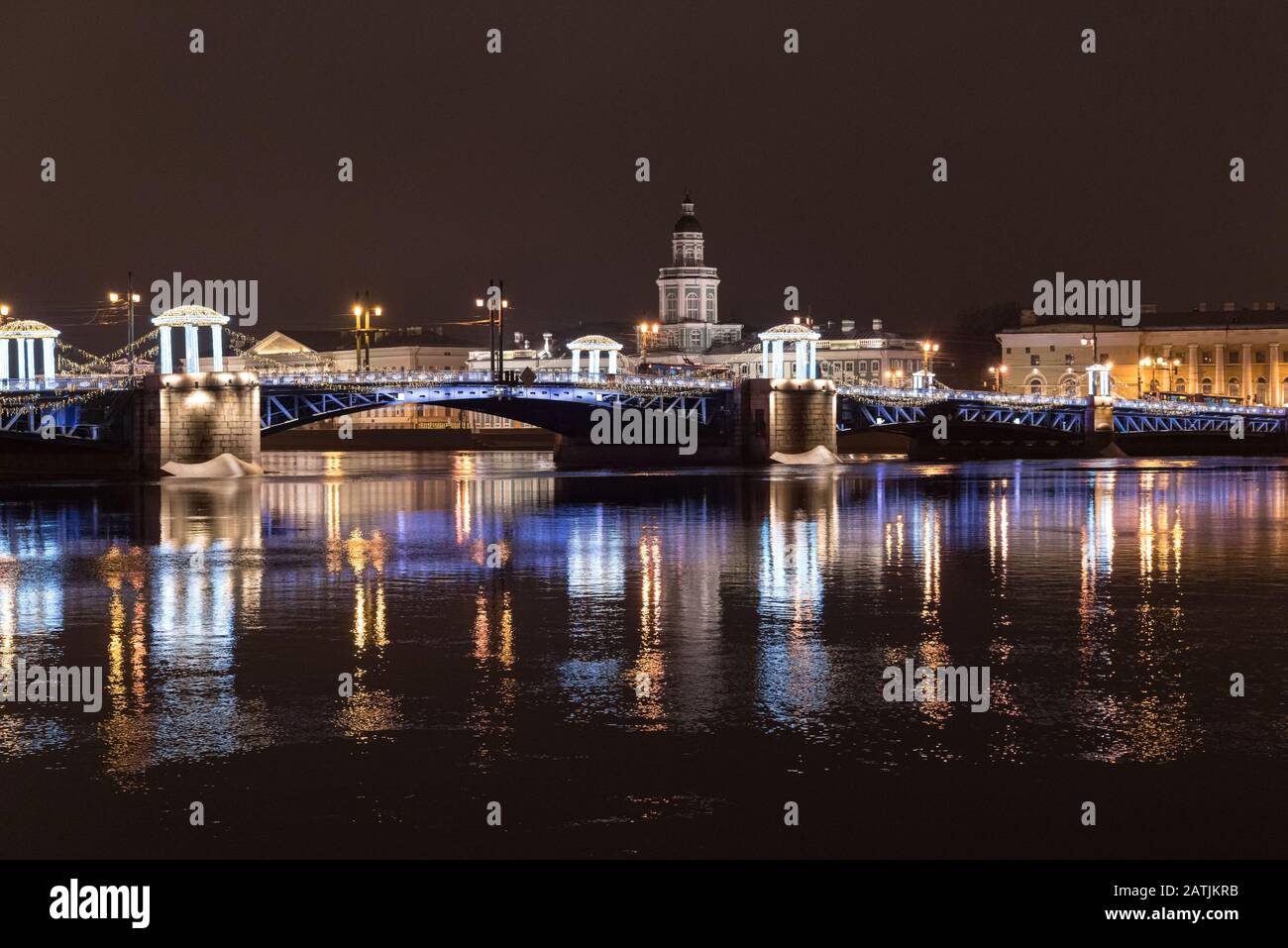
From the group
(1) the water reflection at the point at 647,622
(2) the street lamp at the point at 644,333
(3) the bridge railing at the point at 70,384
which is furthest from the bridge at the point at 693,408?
(1) the water reflection at the point at 647,622

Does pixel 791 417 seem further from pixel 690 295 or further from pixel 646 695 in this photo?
pixel 690 295

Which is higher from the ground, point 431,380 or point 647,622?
point 431,380

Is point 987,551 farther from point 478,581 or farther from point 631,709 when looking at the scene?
point 631,709

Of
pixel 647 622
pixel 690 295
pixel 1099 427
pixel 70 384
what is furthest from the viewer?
pixel 690 295

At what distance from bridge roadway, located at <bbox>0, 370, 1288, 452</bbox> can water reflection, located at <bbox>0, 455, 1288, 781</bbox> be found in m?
31.6

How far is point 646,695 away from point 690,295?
167 metres

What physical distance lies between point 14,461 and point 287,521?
132ft

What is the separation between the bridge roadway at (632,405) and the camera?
77.6 m

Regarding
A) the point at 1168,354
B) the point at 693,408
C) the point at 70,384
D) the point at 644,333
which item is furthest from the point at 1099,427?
the point at 70,384

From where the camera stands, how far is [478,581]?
1078 inches

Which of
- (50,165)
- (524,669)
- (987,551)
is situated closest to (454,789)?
(524,669)

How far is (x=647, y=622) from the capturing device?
21938 mm
